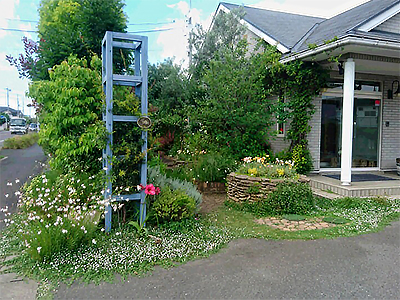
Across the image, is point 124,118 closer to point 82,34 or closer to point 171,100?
point 82,34

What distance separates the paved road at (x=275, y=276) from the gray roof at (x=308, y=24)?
4.40 metres

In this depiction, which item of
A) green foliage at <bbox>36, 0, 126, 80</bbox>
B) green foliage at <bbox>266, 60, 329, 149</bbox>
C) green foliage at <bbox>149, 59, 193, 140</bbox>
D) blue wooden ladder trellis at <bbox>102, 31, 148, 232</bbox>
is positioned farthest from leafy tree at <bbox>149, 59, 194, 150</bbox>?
blue wooden ladder trellis at <bbox>102, 31, 148, 232</bbox>

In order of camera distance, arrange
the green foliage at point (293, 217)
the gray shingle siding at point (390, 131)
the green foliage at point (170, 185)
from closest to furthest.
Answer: the green foliage at point (170, 185)
the green foliage at point (293, 217)
the gray shingle siding at point (390, 131)

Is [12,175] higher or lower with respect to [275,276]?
higher

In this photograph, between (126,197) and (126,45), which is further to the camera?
(126,45)

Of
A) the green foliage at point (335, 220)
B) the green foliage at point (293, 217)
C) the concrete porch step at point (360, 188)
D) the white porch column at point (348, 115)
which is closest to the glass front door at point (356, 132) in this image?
the concrete porch step at point (360, 188)

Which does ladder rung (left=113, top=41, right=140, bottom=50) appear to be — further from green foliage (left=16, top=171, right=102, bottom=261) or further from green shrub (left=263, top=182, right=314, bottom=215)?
green shrub (left=263, top=182, right=314, bottom=215)

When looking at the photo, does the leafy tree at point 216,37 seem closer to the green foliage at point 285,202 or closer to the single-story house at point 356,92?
the single-story house at point 356,92

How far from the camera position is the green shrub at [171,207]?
4.42 meters

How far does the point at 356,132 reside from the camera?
9.00m

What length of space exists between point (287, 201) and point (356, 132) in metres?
4.88

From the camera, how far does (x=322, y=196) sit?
6391mm

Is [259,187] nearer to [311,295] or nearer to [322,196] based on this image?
[322,196]

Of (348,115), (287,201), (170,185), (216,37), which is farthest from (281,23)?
(170,185)
